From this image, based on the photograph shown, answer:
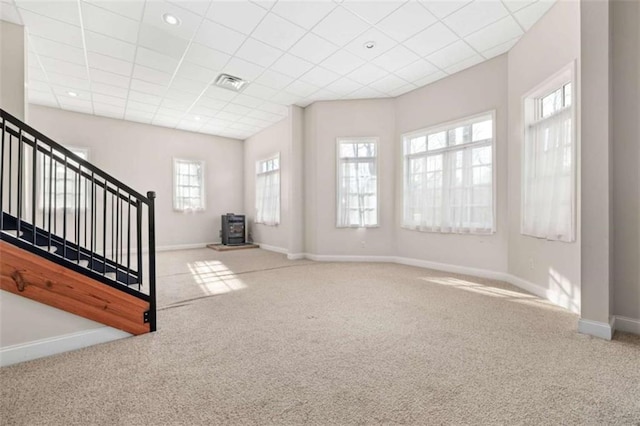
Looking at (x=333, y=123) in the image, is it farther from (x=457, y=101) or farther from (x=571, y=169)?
(x=571, y=169)

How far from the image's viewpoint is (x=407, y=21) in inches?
132

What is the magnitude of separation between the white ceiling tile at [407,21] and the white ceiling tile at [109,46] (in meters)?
3.38

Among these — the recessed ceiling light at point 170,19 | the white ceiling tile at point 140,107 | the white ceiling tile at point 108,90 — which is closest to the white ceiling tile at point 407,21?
the recessed ceiling light at point 170,19

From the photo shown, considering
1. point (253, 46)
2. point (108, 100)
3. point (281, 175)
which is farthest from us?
point (281, 175)

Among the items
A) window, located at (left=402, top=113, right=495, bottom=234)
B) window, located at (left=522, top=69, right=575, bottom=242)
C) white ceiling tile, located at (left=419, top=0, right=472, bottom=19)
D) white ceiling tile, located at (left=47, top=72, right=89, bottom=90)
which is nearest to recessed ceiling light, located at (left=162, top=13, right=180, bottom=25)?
white ceiling tile, located at (left=47, top=72, right=89, bottom=90)

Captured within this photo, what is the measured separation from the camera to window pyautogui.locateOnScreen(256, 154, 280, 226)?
7.25 meters

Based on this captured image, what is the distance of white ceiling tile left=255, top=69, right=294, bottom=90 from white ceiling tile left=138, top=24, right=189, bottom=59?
4.08 feet

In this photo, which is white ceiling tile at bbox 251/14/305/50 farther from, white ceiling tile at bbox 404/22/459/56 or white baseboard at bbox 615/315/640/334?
white baseboard at bbox 615/315/640/334

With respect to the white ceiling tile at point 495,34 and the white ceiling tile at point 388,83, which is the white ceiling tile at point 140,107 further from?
the white ceiling tile at point 495,34

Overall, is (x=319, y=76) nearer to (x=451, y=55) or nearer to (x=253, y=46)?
(x=253, y=46)

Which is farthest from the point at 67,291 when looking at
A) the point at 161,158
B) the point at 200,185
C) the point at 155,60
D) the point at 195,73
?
the point at 200,185

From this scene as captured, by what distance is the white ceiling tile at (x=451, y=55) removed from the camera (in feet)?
12.6

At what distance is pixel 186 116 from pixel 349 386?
22.0 feet

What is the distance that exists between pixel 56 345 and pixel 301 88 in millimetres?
4814
